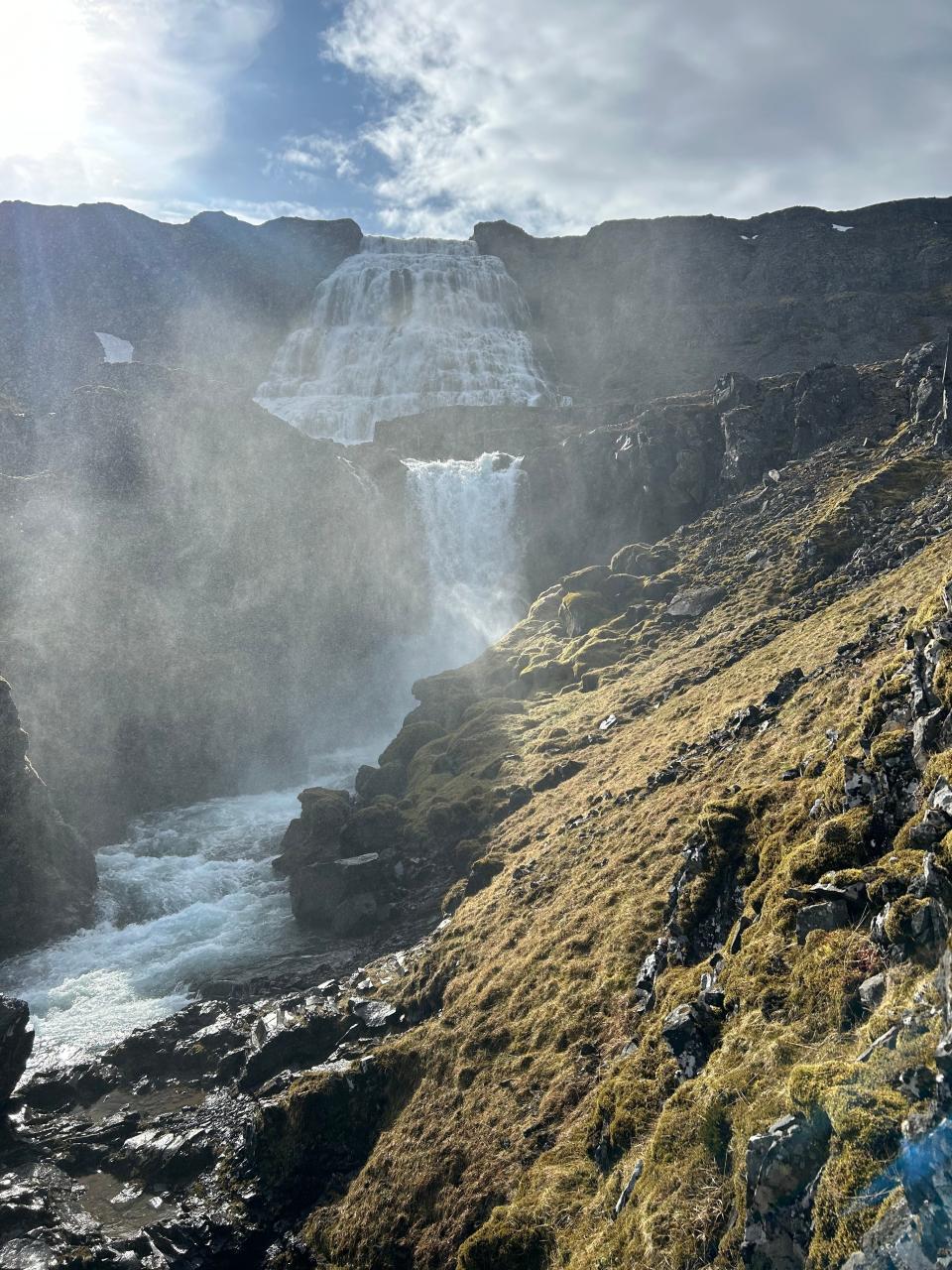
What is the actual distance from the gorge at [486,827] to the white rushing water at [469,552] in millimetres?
445

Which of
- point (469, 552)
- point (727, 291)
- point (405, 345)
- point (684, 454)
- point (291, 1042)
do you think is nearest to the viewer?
point (291, 1042)

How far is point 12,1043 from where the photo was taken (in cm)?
2761

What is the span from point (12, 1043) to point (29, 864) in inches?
547

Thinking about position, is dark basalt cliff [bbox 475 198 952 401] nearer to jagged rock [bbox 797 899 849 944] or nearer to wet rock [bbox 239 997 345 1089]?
wet rock [bbox 239 997 345 1089]

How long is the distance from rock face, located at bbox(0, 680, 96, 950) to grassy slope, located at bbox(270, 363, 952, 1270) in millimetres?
18355

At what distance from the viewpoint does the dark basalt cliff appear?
403 ft

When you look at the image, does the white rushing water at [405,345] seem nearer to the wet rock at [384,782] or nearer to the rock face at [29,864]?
the wet rock at [384,782]

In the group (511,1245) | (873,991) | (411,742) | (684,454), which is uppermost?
(684,454)

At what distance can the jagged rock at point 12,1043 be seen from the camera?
88.2 feet

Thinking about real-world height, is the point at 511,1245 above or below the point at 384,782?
below

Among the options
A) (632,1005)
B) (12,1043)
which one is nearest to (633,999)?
(632,1005)

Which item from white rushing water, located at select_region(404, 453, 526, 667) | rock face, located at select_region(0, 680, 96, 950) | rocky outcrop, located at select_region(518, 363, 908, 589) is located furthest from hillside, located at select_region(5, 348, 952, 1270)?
white rushing water, located at select_region(404, 453, 526, 667)

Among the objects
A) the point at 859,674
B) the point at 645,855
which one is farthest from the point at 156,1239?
the point at 859,674

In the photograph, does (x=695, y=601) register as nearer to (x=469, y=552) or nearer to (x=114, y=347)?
(x=469, y=552)
